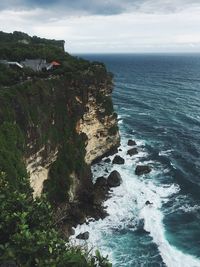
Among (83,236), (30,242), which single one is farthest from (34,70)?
(30,242)

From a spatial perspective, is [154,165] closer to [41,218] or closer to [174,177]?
[174,177]

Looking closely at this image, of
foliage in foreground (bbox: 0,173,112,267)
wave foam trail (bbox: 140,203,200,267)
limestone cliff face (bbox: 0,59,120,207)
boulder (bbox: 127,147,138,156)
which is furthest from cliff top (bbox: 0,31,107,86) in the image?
foliage in foreground (bbox: 0,173,112,267)

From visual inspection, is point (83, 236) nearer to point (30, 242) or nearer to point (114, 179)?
point (114, 179)

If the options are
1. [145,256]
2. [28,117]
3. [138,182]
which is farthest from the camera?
[138,182]

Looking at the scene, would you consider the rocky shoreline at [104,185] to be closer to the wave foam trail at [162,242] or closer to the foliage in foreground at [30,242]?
the wave foam trail at [162,242]

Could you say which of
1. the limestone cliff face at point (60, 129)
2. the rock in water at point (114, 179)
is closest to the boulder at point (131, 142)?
the limestone cliff face at point (60, 129)

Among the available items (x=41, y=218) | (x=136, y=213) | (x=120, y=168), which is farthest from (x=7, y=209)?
(x=120, y=168)
